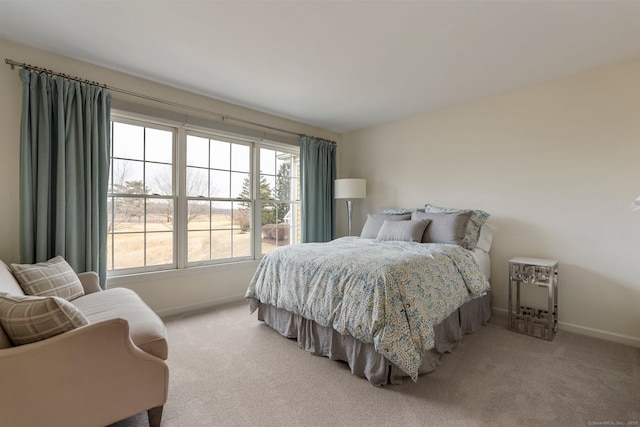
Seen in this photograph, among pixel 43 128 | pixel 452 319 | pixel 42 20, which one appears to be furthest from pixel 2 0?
pixel 452 319

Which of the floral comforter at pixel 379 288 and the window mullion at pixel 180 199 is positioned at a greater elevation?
the window mullion at pixel 180 199

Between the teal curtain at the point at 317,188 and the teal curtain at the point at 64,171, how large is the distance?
2.36 meters

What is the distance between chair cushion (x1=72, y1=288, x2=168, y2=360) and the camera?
4.96ft

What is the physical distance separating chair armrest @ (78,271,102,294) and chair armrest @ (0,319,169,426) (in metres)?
1.31

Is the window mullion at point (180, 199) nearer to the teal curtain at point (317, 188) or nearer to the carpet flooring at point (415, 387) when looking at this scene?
the carpet flooring at point (415, 387)

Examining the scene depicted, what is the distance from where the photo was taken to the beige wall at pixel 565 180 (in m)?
2.56

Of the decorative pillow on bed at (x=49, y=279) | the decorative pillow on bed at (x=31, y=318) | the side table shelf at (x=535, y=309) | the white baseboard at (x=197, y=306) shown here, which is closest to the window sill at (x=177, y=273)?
the white baseboard at (x=197, y=306)

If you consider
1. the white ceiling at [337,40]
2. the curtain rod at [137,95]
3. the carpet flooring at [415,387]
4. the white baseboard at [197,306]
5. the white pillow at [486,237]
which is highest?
the white ceiling at [337,40]

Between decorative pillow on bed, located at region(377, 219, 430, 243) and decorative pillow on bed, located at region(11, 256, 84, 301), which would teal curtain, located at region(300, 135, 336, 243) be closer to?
decorative pillow on bed, located at region(377, 219, 430, 243)

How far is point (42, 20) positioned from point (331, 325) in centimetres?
300

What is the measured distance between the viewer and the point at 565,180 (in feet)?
9.34

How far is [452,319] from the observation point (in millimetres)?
2434

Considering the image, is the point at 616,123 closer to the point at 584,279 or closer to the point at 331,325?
the point at 584,279

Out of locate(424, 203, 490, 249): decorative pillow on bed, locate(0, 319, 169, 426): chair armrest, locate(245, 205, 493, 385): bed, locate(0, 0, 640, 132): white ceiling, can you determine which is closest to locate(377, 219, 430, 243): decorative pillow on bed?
locate(245, 205, 493, 385): bed
